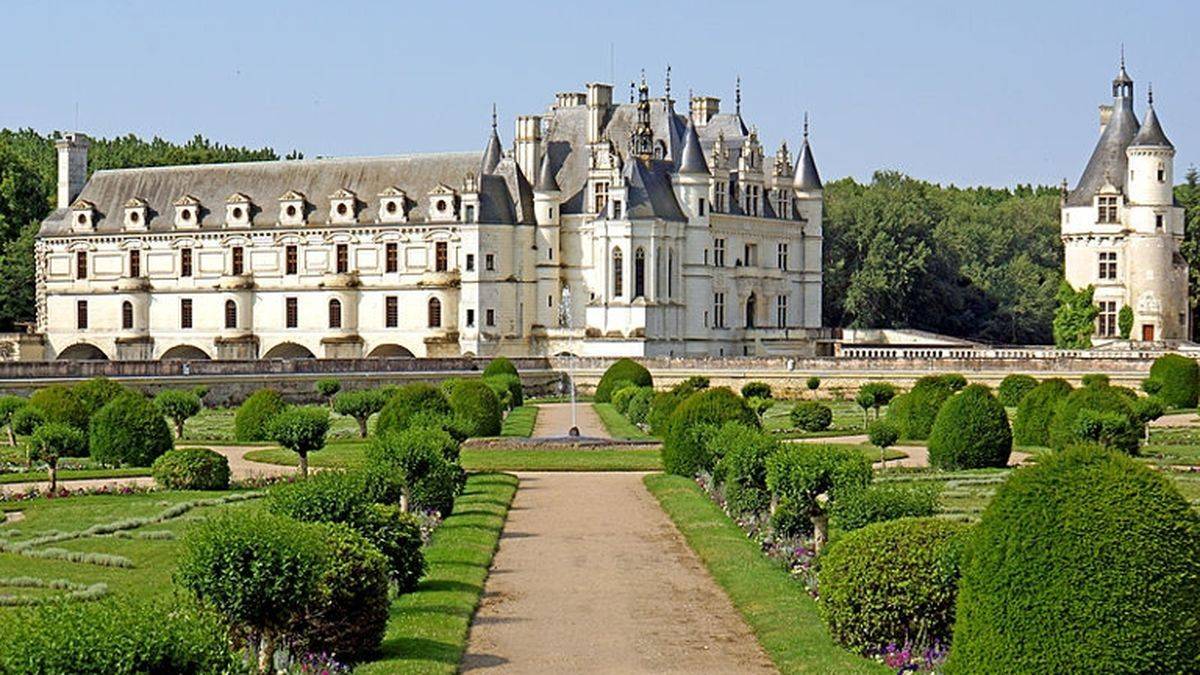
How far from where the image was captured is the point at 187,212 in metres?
78.5

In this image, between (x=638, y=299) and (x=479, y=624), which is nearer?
(x=479, y=624)

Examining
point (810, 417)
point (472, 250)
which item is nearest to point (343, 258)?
point (472, 250)

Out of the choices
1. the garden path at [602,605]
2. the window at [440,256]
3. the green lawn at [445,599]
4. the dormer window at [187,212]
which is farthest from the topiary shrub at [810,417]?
the dormer window at [187,212]

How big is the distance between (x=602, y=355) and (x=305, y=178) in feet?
54.6

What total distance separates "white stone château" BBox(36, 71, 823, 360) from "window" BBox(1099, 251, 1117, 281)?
36.6 feet

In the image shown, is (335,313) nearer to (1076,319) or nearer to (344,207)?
(344,207)

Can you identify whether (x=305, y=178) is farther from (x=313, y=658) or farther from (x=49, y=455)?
(x=313, y=658)

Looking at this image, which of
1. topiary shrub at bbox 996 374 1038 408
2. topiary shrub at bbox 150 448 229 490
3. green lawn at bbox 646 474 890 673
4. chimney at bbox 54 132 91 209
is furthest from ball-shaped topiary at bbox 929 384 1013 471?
chimney at bbox 54 132 91 209

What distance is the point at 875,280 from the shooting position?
8325 centimetres

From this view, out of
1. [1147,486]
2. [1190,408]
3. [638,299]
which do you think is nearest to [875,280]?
[638,299]

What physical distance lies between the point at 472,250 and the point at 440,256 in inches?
69.2

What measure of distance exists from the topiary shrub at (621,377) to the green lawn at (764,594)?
99.4 ft

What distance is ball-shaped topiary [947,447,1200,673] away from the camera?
1182 centimetres

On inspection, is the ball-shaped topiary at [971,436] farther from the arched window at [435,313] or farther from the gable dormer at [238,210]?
the gable dormer at [238,210]
